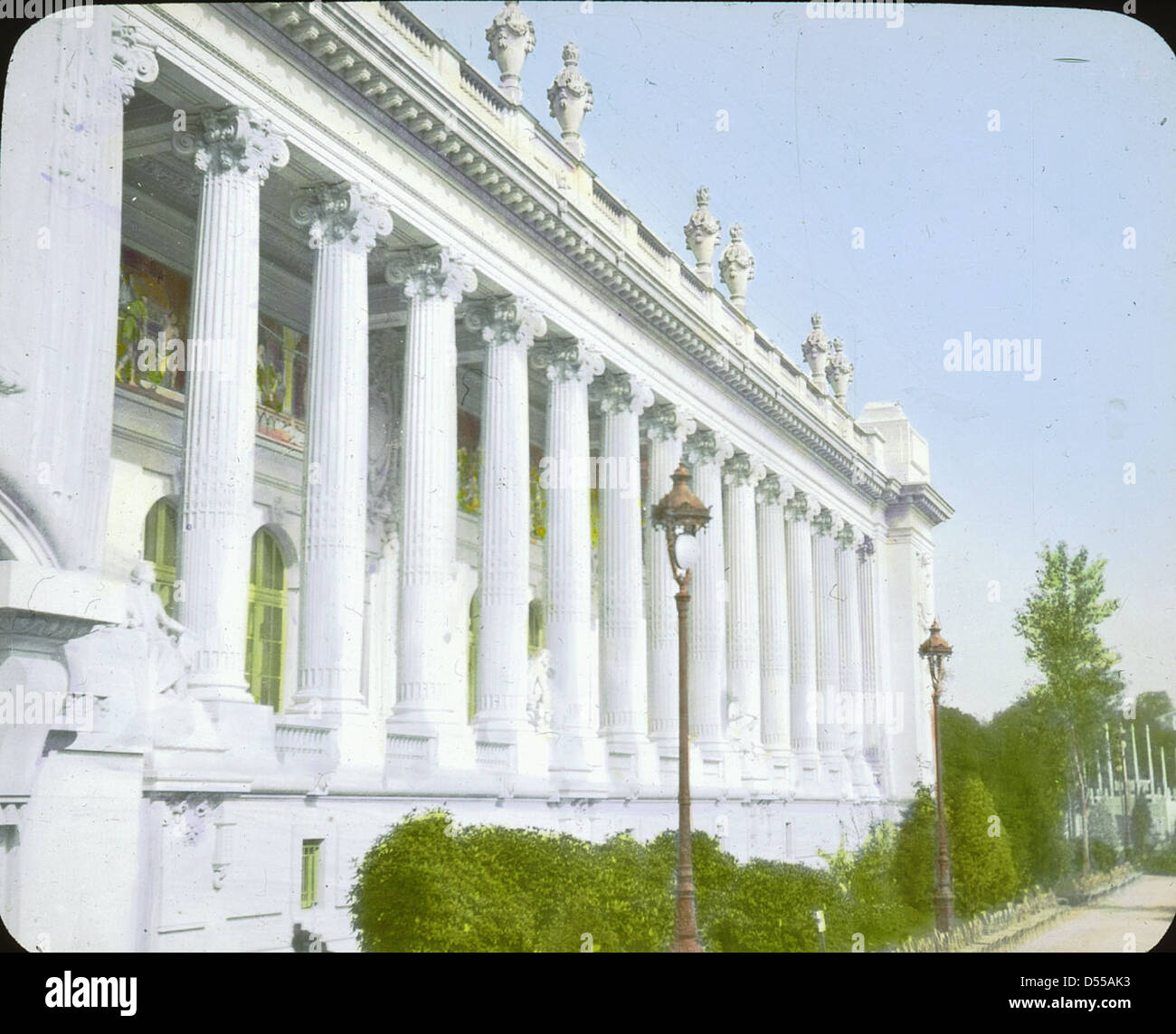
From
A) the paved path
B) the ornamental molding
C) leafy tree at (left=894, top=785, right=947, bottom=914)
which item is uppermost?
the ornamental molding

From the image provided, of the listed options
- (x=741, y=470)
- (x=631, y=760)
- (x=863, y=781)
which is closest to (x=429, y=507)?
(x=631, y=760)

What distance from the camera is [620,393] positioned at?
29.6 metres

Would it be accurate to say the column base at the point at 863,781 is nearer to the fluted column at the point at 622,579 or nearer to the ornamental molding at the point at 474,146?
the fluted column at the point at 622,579

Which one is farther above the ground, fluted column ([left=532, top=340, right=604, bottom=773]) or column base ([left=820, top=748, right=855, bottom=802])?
fluted column ([left=532, top=340, right=604, bottom=773])

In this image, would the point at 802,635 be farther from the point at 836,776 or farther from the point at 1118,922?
the point at 1118,922

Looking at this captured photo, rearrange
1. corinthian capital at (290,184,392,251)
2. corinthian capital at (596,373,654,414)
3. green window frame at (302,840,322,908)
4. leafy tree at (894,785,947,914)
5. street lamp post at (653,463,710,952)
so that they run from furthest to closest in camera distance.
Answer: corinthian capital at (596,373,654,414) → leafy tree at (894,785,947,914) → corinthian capital at (290,184,392,251) → green window frame at (302,840,322,908) → street lamp post at (653,463,710,952)

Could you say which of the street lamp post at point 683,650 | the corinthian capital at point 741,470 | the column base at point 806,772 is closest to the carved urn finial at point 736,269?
the corinthian capital at point 741,470

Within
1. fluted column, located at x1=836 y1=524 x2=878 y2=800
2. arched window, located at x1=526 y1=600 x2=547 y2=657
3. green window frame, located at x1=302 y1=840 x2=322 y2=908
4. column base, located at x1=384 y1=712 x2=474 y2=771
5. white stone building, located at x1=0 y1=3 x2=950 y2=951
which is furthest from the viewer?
fluted column, located at x1=836 y1=524 x2=878 y2=800

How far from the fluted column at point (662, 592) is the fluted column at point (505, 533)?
5.33 metres

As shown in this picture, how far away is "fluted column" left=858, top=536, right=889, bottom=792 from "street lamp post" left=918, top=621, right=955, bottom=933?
11973 mm

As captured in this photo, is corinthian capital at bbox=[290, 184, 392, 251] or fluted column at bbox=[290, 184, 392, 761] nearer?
fluted column at bbox=[290, 184, 392, 761]

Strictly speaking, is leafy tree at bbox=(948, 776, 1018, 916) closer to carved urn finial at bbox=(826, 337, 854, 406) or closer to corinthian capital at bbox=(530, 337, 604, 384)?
carved urn finial at bbox=(826, 337, 854, 406)

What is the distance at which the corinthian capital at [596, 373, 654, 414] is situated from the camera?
29.5 metres
